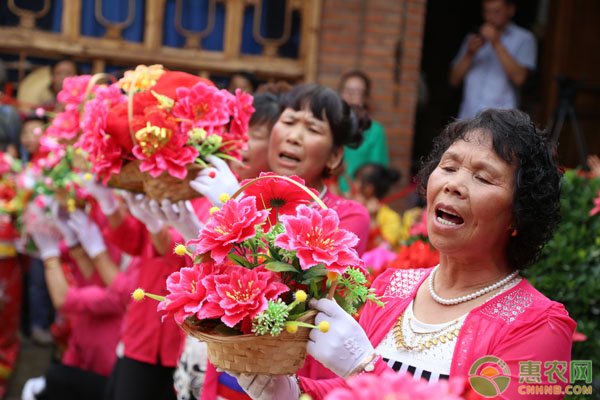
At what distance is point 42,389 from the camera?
15.3ft

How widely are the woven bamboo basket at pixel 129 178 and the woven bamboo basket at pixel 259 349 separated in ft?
4.03

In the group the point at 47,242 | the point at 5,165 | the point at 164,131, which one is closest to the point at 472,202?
the point at 164,131

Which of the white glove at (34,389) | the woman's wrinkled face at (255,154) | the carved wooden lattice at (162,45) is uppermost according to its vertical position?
the carved wooden lattice at (162,45)

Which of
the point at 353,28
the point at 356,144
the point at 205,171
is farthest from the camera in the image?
the point at 353,28

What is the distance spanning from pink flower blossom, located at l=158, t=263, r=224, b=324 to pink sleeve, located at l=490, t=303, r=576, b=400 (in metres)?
0.71

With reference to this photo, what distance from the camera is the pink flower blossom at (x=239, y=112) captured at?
116 inches

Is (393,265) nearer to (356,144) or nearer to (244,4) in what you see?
(356,144)

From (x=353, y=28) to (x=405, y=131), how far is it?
3.33ft

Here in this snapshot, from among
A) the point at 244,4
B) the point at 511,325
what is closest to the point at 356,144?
the point at 511,325

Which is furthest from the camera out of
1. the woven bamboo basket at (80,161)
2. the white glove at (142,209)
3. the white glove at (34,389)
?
the white glove at (34,389)

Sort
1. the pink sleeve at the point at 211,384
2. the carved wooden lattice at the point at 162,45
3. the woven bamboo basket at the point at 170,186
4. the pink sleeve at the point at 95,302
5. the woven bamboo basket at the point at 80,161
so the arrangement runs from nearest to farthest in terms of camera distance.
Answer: the pink sleeve at the point at 211,384 < the woven bamboo basket at the point at 170,186 < the woven bamboo basket at the point at 80,161 < the pink sleeve at the point at 95,302 < the carved wooden lattice at the point at 162,45

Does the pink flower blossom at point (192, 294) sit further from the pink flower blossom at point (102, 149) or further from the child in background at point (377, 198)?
the child in background at point (377, 198)

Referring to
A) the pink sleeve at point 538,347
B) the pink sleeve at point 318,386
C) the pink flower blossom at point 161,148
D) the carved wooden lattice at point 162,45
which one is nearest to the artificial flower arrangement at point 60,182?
the pink flower blossom at point 161,148

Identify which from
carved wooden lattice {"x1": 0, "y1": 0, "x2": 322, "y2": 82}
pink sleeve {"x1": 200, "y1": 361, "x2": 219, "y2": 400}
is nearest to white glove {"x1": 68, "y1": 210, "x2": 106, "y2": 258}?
pink sleeve {"x1": 200, "y1": 361, "x2": 219, "y2": 400}
